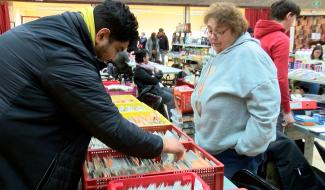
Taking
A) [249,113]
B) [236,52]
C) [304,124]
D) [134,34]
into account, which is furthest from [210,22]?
[304,124]

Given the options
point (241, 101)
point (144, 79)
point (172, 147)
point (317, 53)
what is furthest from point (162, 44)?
point (172, 147)

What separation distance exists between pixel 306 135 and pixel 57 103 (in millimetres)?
2455

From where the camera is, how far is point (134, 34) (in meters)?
1.27

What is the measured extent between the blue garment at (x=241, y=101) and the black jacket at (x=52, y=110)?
77 cm

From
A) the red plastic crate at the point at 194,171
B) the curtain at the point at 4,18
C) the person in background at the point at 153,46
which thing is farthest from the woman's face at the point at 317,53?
the curtain at the point at 4,18

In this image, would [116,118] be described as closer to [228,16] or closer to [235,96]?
[235,96]

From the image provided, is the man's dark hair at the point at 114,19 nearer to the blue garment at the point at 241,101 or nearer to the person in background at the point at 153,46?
the blue garment at the point at 241,101

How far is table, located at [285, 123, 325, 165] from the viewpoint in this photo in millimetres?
2862

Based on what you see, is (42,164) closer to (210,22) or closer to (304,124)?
(210,22)

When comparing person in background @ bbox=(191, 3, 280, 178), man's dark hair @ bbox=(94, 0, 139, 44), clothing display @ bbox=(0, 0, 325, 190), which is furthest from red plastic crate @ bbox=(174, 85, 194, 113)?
man's dark hair @ bbox=(94, 0, 139, 44)

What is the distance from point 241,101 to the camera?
1.87 m

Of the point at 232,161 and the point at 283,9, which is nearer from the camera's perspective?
the point at 232,161

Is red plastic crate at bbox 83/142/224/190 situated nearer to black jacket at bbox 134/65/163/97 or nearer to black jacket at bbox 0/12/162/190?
black jacket at bbox 0/12/162/190

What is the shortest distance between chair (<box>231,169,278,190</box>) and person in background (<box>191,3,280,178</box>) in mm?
116
